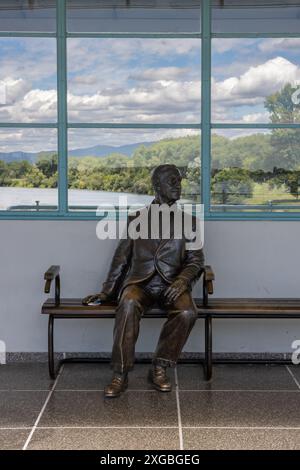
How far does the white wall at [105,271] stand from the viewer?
18.2 ft

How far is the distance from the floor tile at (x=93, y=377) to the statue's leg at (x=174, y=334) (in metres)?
0.26

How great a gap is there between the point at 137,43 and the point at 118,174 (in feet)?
3.34

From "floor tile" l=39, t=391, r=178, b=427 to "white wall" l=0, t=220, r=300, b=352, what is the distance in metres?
0.92

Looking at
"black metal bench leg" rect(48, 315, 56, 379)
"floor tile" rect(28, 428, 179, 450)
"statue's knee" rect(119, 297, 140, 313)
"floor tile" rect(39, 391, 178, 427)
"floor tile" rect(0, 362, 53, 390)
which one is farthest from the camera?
"black metal bench leg" rect(48, 315, 56, 379)

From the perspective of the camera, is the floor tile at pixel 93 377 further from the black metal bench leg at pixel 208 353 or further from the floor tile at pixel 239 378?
the black metal bench leg at pixel 208 353

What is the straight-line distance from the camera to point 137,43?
557 cm

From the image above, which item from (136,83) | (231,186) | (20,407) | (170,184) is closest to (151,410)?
(20,407)

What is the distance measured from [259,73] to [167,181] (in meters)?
1.19

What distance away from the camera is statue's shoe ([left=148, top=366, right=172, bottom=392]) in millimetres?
4754

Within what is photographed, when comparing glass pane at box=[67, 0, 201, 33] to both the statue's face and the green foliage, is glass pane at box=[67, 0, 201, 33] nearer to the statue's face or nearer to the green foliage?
the green foliage

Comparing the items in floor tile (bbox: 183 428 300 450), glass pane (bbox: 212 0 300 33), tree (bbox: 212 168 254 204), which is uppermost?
glass pane (bbox: 212 0 300 33)

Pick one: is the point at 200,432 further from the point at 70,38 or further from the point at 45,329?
the point at 70,38

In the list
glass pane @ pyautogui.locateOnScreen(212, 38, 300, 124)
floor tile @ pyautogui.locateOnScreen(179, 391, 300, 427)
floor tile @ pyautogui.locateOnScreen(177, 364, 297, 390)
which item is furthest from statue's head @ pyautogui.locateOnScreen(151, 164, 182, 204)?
floor tile @ pyautogui.locateOnScreen(179, 391, 300, 427)
